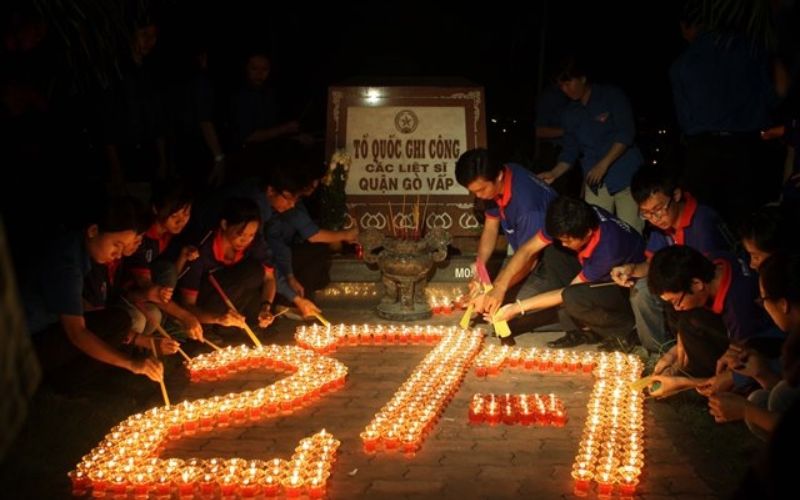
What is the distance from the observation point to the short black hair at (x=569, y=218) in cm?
662

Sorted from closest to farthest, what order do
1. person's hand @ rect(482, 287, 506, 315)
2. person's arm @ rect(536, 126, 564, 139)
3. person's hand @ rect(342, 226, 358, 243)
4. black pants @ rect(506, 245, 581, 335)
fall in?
person's hand @ rect(482, 287, 506, 315)
black pants @ rect(506, 245, 581, 335)
person's hand @ rect(342, 226, 358, 243)
person's arm @ rect(536, 126, 564, 139)

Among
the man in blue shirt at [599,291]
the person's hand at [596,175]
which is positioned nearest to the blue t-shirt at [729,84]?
the person's hand at [596,175]

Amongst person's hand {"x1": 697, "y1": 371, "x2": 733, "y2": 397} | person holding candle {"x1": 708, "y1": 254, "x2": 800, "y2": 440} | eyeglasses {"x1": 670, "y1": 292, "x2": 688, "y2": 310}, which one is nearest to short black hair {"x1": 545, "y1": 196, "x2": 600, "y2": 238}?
eyeglasses {"x1": 670, "y1": 292, "x2": 688, "y2": 310}

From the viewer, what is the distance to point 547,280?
7789mm

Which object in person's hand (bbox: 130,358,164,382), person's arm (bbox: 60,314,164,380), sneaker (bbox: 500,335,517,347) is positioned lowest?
sneaker (bbox: 500,335,517,347)

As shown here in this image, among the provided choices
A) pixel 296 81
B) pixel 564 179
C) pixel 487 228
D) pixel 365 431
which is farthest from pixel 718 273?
pixel 296 81

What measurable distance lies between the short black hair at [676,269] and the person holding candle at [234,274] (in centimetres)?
292

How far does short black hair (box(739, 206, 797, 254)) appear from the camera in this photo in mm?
5246

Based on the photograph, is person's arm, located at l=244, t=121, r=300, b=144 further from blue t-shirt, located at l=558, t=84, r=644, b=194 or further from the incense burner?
blue t-shirt, located at l=558, t=84, r=644, b=194

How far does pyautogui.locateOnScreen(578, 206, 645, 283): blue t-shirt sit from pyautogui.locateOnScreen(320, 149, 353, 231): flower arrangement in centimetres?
286

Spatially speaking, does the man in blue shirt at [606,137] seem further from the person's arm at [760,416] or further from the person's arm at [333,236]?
the person's arm at [760,416]

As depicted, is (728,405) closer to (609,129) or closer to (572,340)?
(572,340)

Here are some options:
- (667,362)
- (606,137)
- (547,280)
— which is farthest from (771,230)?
(606,137)

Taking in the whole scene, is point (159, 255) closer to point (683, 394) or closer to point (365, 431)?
point (365, 431)
